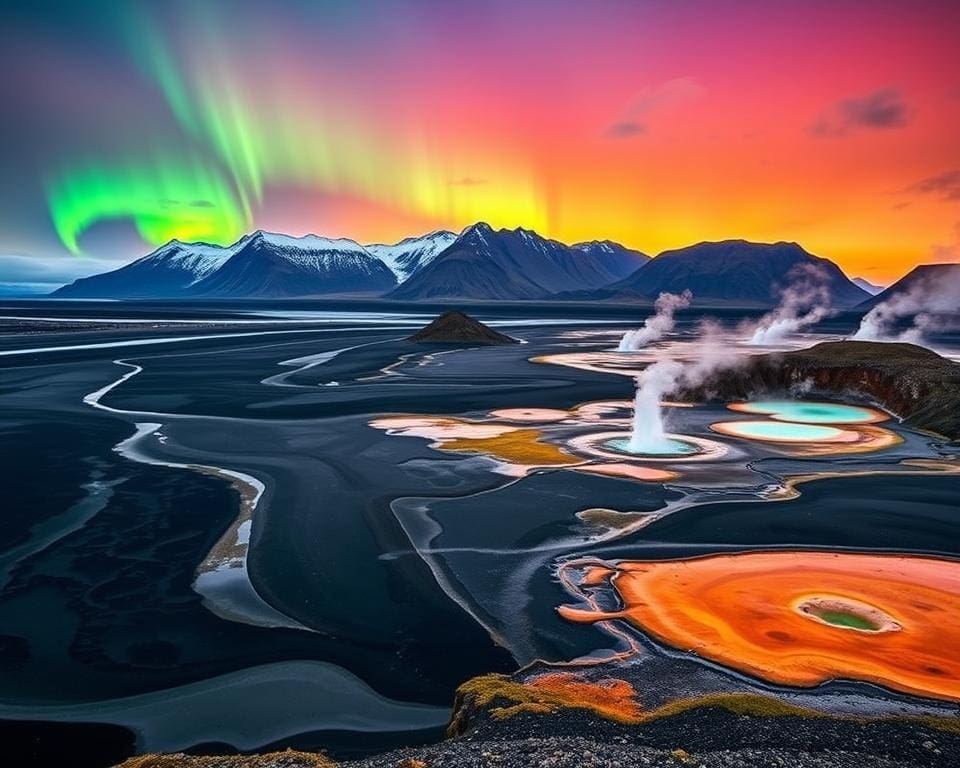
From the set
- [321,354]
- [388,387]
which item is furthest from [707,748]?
[321,354]

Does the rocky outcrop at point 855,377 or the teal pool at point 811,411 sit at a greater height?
the rocky outcrop at point 855,377

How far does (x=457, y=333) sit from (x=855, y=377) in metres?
72.8

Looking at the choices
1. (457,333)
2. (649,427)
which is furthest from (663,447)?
(457,333)

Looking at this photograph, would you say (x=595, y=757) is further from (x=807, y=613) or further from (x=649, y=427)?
(x=649, y=427)

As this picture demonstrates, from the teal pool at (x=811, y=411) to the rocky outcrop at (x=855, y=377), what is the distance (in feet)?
6.74

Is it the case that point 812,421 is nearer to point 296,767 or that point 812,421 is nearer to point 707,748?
point 707,748

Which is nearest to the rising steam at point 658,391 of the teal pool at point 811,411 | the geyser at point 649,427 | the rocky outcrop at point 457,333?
the geyser at point 649,427

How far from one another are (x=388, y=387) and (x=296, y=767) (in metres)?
54.0

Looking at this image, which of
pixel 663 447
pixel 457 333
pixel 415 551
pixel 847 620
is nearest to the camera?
pixel 847 620

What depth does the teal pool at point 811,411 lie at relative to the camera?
49.8 metres

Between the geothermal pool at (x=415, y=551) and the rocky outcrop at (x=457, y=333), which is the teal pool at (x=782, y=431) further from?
the rocky outcrop at (x=457, y=333)

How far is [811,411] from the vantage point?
177 ft

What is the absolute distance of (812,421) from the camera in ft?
162

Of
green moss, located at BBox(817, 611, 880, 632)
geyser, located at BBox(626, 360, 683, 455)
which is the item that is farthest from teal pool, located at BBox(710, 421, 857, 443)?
green moss, located at BBox(817, 611, 880, 632)
